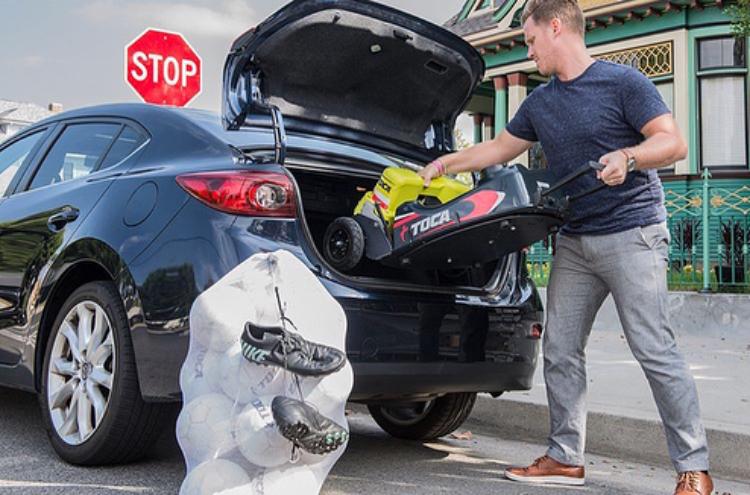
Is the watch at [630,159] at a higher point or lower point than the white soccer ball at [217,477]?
higher

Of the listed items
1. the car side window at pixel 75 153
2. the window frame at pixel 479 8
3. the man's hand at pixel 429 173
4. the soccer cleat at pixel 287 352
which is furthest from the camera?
the window frame at pixel 479 8

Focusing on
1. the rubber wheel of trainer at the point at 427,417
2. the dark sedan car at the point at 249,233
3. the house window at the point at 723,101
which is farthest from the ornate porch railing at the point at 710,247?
the dark sedan car at the point at 249,233

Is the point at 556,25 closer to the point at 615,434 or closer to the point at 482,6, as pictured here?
the point at 615,434

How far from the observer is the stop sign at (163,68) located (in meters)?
7.89

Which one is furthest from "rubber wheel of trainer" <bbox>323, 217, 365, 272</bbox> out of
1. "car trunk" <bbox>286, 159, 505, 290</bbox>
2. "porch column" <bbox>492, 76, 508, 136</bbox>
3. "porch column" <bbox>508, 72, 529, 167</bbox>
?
"porch column" <bbox>492, 76, 508, 136</bbox>

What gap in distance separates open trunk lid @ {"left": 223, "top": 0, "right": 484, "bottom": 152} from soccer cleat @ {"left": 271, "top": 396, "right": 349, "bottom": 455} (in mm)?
1444

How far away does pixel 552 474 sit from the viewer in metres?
3.70

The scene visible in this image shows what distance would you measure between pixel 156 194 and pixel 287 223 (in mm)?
568

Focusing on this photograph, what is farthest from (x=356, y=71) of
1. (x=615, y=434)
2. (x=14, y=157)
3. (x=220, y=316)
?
(x=615, y=434)

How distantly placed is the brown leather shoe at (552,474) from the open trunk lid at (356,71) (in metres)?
1.56

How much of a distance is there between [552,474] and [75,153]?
8.87 ft

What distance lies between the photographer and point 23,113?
193 ft

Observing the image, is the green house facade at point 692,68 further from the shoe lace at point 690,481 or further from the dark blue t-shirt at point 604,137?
the shoe lace at point 690,481

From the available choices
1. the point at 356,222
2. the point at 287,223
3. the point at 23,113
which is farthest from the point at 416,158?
the point at 23,113
